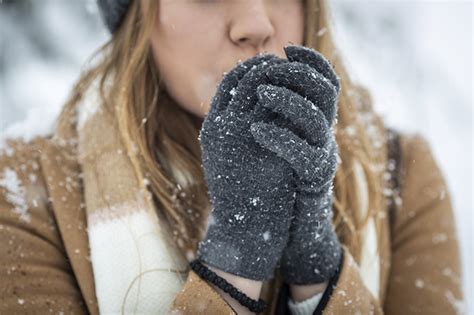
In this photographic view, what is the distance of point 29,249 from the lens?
1.16 meters

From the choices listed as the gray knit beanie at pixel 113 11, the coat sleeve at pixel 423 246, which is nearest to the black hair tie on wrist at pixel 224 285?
the coat sleeve at pixel 423 246

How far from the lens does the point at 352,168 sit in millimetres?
1396

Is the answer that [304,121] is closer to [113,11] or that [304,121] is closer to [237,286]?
[237,286]

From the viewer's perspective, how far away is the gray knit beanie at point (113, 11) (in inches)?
52.1

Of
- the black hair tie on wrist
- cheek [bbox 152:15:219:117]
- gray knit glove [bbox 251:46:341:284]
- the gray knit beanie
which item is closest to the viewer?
gray knit glove [bbox 251:46:341:284]

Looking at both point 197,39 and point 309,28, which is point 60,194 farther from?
point 309,28

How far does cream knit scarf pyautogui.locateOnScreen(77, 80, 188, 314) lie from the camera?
1.10m

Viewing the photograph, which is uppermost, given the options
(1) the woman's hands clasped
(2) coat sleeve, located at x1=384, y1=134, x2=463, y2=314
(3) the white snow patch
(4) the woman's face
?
(4) the woman's face

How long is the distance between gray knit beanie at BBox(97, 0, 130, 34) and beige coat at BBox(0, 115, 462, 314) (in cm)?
34

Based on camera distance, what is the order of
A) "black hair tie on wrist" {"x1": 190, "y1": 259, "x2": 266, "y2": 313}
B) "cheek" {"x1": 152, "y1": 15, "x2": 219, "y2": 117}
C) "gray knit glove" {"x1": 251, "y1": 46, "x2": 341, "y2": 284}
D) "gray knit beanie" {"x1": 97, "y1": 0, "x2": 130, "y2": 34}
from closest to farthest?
1. "gray knit glove" {"x1": 251, "y1": 46, "x2": 341, "y2": 284}
2. "black hair tie on wrist" {"x1": 190, "y1": 259, "x2": 266, "y2": 313}
3. "cheek" {"x1": 152, "y1": 15, "x2": 219, "y2": 117}
4. "gray knit beanie" {"x1": 97, "y1": 0, "x2": 130, "y2": 34}

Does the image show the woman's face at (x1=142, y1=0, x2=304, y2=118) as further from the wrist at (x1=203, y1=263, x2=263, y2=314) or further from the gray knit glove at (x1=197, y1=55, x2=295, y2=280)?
the wrist at (x1=203, y1=263, x2=263, y2=314)

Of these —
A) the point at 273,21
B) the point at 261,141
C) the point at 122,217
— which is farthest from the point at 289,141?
the point at 122,217

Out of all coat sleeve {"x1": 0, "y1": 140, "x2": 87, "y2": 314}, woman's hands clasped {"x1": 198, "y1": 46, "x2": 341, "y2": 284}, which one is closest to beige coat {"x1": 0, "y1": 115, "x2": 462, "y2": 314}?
coat sleeve {"x1": 0, "y1": 140, "x2": 87, "y2": 314}

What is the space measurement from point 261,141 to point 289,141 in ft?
0.16
